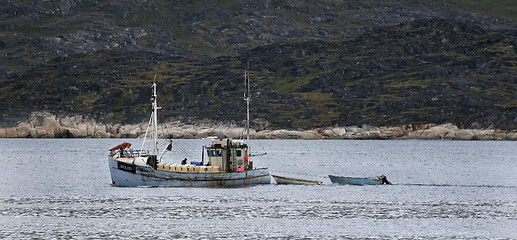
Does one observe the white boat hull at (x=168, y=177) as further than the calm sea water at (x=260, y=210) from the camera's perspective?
Yes

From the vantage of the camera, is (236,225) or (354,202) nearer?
(236,225)

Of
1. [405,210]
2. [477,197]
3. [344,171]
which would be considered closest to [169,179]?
[405,210]

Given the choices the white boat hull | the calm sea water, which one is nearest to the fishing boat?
the white boat hull

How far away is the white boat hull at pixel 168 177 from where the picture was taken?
96.5 metres

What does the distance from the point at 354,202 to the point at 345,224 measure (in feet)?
53.2

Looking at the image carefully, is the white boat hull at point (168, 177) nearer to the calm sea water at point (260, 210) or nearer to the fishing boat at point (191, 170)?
the fishing boat at point (191, 170)

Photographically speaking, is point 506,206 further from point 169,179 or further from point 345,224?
point 169,179

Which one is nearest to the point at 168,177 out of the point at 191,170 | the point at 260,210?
the point at 191,170

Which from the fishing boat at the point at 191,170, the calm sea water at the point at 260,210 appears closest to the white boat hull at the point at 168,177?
the fishing boat at the point at 191,170

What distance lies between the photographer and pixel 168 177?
317 feet

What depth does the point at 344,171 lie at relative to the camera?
462ft

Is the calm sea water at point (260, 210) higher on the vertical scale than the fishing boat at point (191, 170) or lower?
lower

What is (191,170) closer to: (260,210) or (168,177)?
(168,177)

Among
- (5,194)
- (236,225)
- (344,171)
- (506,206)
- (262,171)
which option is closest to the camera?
(236,225)
